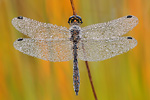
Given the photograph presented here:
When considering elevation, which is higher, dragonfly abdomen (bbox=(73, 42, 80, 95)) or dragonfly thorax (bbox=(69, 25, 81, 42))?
dragonfly thorax (bbox=(69, 25, 81, 42))

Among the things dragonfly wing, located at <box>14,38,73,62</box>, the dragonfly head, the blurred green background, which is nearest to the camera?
the dragonfly head

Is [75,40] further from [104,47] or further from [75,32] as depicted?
[104,47]

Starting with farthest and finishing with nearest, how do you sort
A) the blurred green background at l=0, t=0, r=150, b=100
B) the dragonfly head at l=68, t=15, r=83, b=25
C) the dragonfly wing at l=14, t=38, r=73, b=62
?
1. the blurred green background at l=0, t=0, r=150, b=100
2. the dragonfly wing at l=14, t=38, r=73, b=62
3. the dragonfly head at l=68, t=15, r=83, b=25

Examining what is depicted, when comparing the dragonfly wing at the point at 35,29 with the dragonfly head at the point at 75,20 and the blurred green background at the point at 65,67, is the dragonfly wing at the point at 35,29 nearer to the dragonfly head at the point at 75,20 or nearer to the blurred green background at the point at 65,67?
the dragonfly head at the point at 75,20

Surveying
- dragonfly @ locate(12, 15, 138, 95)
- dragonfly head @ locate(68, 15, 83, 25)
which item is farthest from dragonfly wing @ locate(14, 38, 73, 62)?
dragonfly head @ locate(68, 15, 83, 25)

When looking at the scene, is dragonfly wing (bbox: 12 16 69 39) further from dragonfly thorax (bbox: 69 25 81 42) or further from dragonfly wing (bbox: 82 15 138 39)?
dragonfly wing (bbox: 82 15 138 39)

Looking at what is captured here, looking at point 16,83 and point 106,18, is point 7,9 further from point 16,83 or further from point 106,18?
point 106,18

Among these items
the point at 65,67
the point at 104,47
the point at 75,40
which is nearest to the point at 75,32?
the point at 75,40

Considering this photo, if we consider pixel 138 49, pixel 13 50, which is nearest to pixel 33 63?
pixel 13 50
